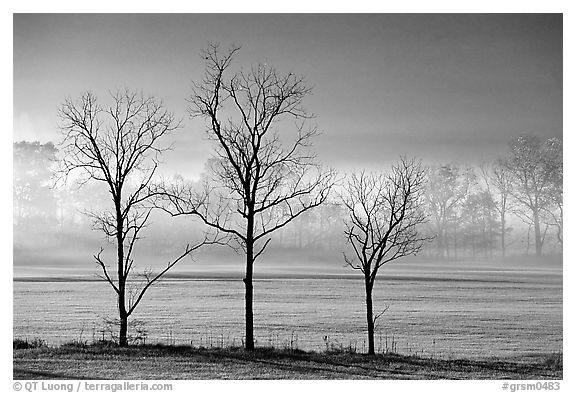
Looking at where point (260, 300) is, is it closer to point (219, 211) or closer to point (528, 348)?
point (219, 211)

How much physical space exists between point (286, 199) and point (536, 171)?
3.31m

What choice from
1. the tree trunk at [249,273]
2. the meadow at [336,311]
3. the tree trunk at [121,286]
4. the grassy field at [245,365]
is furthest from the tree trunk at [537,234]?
the tree trunk at [121,286]

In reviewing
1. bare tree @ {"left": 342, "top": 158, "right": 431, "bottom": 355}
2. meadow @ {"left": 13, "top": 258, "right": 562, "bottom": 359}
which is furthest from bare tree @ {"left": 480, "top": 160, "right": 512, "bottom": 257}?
bare tree @ {"left": 342, "top": 158, "right": 431, "bottom": 355}

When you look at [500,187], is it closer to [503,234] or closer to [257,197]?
[503,234]

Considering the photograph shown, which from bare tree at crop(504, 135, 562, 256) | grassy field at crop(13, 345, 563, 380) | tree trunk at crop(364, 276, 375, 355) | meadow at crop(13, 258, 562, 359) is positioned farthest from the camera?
bare tree at crop(504, 135, 562, 256)

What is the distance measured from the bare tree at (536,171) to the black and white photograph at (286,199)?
0.06ft

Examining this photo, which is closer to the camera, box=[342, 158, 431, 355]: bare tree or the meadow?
box=[342, 158, 431, 355]: bare tree

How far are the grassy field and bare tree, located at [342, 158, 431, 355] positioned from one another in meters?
0.53

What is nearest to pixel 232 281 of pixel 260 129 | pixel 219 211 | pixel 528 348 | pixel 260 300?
pixel 260 300

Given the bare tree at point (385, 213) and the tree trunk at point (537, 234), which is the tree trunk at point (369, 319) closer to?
the bare tree at point (385, 213)

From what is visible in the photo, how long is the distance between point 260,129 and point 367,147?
4.89 ft

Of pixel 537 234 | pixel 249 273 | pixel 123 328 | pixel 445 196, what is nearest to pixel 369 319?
pixel 249 273

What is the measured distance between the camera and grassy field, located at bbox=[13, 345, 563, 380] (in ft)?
26.1

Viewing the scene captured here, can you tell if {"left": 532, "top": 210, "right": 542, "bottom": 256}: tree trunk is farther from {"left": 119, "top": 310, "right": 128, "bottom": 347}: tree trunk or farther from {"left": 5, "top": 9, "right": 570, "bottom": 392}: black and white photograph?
{"left": 119, "top": 310, "right": 128, "bottom": 347}: tree trunk
